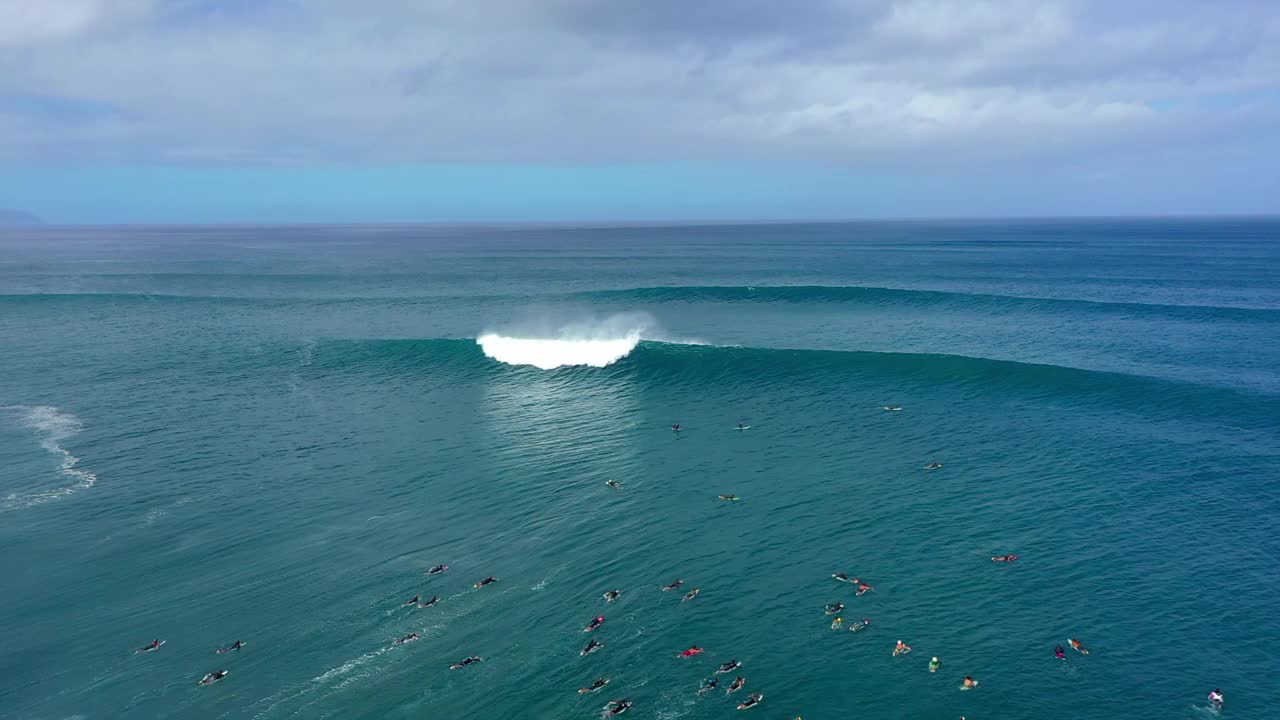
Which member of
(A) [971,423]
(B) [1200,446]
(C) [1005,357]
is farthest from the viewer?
(C) [1005,357]

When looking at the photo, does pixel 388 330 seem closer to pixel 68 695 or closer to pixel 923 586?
pixel 68 695

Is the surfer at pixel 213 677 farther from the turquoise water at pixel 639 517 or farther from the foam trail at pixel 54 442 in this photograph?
the foam trail at pixel 54 442

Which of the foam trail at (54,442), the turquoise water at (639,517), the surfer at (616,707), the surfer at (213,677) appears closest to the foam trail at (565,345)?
the turquoise water at (639,517)

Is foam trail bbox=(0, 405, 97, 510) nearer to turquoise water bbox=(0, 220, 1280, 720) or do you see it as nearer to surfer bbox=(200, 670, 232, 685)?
turquoise water bbox=(0, 220, 1280, 720)

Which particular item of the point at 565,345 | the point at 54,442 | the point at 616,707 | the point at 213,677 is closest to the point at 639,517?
the point at 616,707

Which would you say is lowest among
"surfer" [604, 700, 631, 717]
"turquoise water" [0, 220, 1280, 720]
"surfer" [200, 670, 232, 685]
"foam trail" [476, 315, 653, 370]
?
"surfer" [200, 670, 232, 685]

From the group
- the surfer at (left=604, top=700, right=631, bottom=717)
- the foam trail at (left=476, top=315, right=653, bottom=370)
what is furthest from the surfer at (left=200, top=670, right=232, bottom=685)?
the foam trail at (left=476, top=315, right=653, bottom=370)

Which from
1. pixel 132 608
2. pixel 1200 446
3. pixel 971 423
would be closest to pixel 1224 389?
pixel 1200 446
